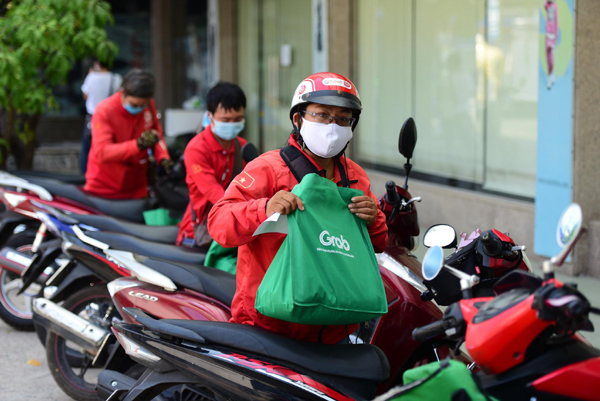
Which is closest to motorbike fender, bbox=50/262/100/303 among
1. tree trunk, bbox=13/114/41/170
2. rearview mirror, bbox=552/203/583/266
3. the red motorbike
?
the red motorbike

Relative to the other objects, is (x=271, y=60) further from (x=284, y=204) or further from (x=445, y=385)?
(x=445, y=385)

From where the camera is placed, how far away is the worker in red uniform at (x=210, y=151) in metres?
4.49

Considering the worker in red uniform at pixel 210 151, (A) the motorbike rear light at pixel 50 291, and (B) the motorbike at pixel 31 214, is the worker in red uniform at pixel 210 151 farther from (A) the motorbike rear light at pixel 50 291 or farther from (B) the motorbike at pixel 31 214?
(A) the motorbike rear light at pixel 50 291

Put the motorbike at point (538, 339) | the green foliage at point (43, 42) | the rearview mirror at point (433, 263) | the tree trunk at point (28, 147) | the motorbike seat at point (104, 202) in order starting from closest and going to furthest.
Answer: the motorbike at point (538, 339), the rearview mirror at point (433, 263), the motorbike seat at point (104, 202), the green foliage at point (43, 42), the tree trunk at point (28, 147)

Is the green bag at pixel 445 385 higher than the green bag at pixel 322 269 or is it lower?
lower

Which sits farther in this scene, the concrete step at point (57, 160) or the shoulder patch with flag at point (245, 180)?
the concrete step at point (57, 160)

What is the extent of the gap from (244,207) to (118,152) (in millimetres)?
3140

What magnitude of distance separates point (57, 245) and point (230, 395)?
89.6 inches

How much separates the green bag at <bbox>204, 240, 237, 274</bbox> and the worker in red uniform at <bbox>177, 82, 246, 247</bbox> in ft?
1.99

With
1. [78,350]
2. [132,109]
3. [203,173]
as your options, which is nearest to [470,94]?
[132,109]

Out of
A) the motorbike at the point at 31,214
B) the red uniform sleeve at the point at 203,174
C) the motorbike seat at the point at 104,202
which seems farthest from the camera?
the motorbike seat at the point at 104,202

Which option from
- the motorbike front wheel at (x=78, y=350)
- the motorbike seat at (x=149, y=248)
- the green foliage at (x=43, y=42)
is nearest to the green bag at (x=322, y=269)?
the motorbike seat at (x=149, y=248)

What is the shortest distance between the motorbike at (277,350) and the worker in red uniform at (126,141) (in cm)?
213

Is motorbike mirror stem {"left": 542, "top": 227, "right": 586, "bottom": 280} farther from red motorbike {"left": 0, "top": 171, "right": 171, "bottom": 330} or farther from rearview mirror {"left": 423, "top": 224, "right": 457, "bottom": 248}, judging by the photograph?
red motorbike {"left": 0, "top": 171, "right": 171, "bottom": 330}
